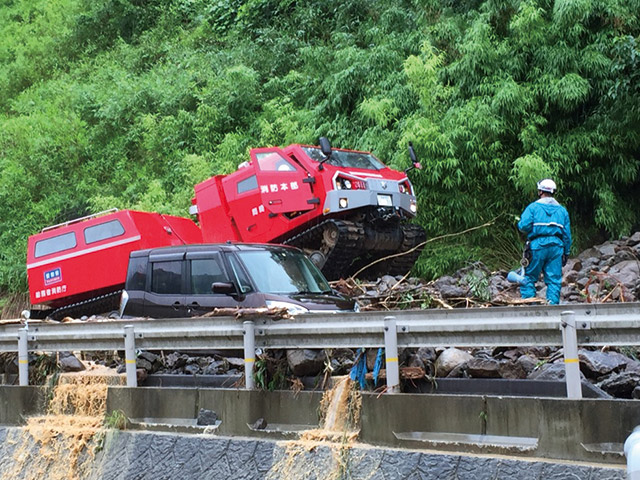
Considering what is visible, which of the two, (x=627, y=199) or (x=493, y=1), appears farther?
(x=493, y=1)

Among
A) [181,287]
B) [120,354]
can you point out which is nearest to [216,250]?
[181,287]

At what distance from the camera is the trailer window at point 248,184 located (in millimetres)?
15984

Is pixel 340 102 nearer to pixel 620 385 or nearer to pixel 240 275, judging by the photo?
pixel 240 275

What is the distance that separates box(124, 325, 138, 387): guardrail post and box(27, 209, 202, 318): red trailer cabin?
10.4 metres

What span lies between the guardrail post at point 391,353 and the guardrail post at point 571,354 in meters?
1.23

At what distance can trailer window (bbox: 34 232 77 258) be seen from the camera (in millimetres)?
18547

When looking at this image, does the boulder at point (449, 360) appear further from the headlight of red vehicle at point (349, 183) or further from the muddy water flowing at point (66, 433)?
the headlight of red vehicle at point (349, 183)

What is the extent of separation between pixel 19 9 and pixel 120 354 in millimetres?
41104

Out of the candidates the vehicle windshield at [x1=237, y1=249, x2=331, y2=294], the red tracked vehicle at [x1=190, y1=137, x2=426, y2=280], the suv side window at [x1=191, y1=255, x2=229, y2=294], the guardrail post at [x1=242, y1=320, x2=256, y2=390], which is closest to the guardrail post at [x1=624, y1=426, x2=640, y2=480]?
the guardrail post at [x1=242, y1=320, x2=256, y2=390]

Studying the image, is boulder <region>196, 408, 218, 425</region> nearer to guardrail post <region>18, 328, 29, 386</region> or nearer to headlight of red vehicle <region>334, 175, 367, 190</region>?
guardrail post <region>18, 328, 29, 386</region>

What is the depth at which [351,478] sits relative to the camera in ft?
18.3

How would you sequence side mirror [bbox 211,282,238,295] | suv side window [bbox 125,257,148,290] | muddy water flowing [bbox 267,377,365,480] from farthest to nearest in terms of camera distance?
suv side window [bbox 125,257,148,290], side mirror [bbox 211,282,238,295], muddy water flowing [bbox 267,377,365,480]

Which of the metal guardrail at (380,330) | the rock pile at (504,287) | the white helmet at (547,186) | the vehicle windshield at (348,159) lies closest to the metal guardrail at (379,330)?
the metal guardrail at (380,330)

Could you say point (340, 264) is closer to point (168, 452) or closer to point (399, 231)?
point (399, 231)
